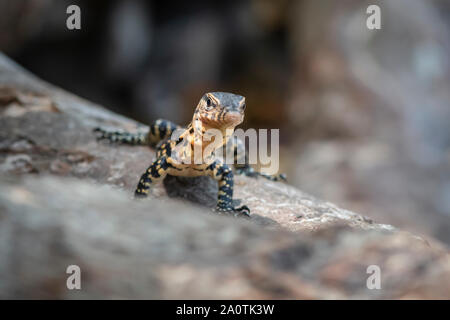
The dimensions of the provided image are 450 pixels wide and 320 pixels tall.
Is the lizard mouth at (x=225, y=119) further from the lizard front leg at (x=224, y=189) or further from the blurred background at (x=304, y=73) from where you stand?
the blurred background at (x=304, y=73)

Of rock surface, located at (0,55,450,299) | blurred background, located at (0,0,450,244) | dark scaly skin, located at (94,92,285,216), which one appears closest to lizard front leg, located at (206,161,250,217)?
dark scaly skin, located at (94,92,285,216)

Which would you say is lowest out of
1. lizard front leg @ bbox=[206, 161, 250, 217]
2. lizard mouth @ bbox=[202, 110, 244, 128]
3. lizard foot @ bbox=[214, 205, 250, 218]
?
lizard foot @ bbox=[214, 205, 250, 218]

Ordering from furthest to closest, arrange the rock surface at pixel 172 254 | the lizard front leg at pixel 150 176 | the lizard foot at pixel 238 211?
the lizard front leg at pixel 150 176 < the lizard foot at pixel 238 211 < the rock surface at pixel 172 254

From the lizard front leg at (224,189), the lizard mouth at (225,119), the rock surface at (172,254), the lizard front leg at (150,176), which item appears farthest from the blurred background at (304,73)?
the rock surface at (172,254)

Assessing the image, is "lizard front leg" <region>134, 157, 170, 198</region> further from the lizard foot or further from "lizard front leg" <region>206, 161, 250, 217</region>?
the lizard foot
